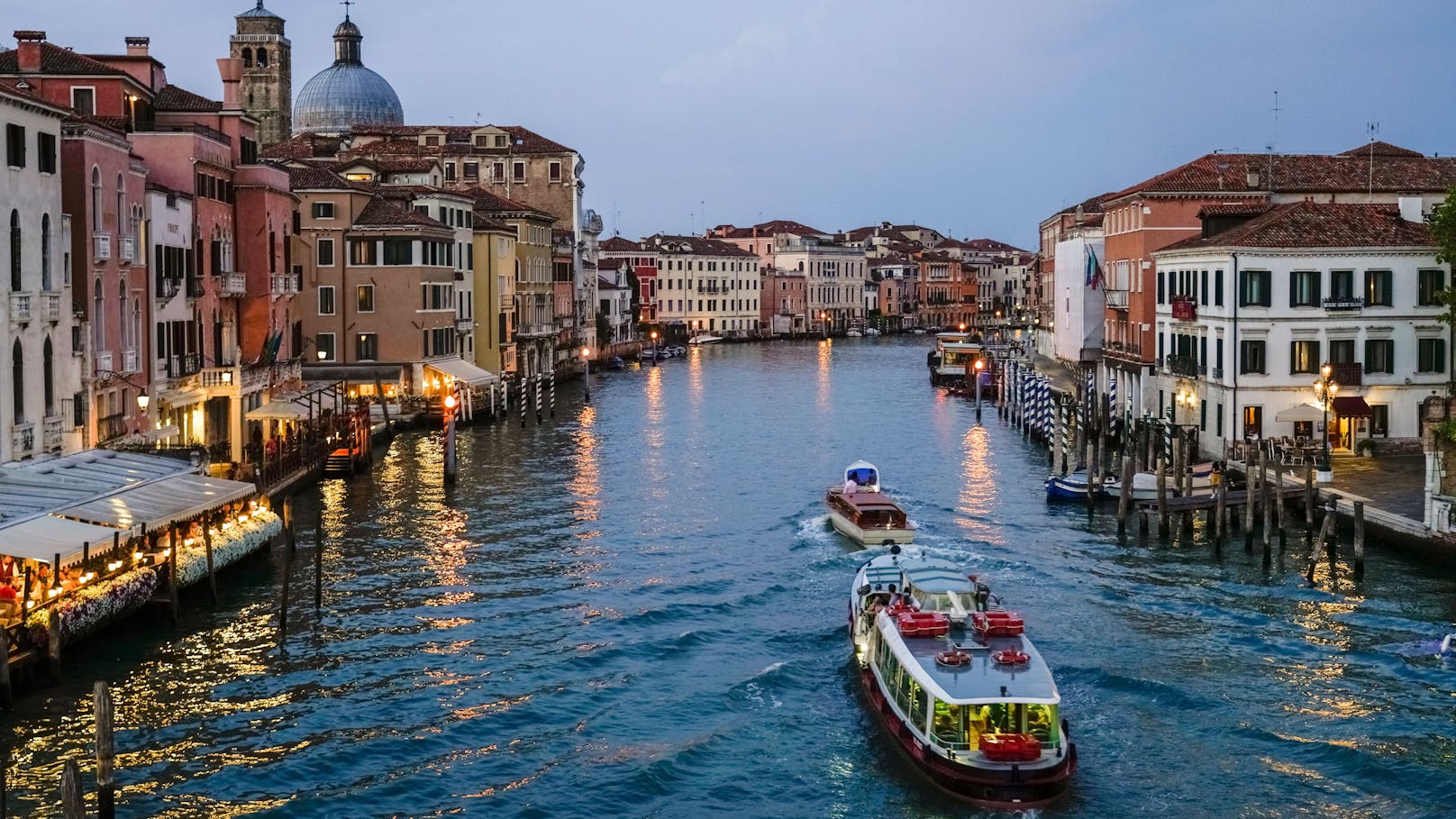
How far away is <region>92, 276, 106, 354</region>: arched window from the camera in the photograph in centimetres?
3025

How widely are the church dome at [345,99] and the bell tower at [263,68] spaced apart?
1.32m

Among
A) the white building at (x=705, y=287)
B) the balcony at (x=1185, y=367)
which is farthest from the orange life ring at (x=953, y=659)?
the white building at (x=705, y=287)

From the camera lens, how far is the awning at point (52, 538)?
20.5 metres

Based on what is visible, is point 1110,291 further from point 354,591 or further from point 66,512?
point 66,512

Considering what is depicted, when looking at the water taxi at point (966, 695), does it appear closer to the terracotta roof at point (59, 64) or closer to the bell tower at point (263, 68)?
the terracotta roof at point (59, 64)

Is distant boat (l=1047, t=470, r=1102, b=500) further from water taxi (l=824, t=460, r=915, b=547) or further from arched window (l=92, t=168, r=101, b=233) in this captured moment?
arched window (l=92, t=168, r=101, b=233)

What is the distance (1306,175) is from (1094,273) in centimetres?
742

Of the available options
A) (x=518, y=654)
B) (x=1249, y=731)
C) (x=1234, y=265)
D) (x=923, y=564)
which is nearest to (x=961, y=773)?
(x=1249, y=731)

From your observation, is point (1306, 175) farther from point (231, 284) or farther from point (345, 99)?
point (345, 99)

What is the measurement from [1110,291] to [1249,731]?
31.5 meters

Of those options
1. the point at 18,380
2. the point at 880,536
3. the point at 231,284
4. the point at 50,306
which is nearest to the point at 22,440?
the point at 18,380

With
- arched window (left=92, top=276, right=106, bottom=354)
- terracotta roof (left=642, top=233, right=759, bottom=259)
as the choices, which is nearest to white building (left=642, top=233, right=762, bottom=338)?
terracotta roof (left=642, top=233, right=759, bottom=259)

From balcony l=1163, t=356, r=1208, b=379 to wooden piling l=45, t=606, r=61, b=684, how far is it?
80.4ft

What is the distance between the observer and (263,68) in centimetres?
8775
